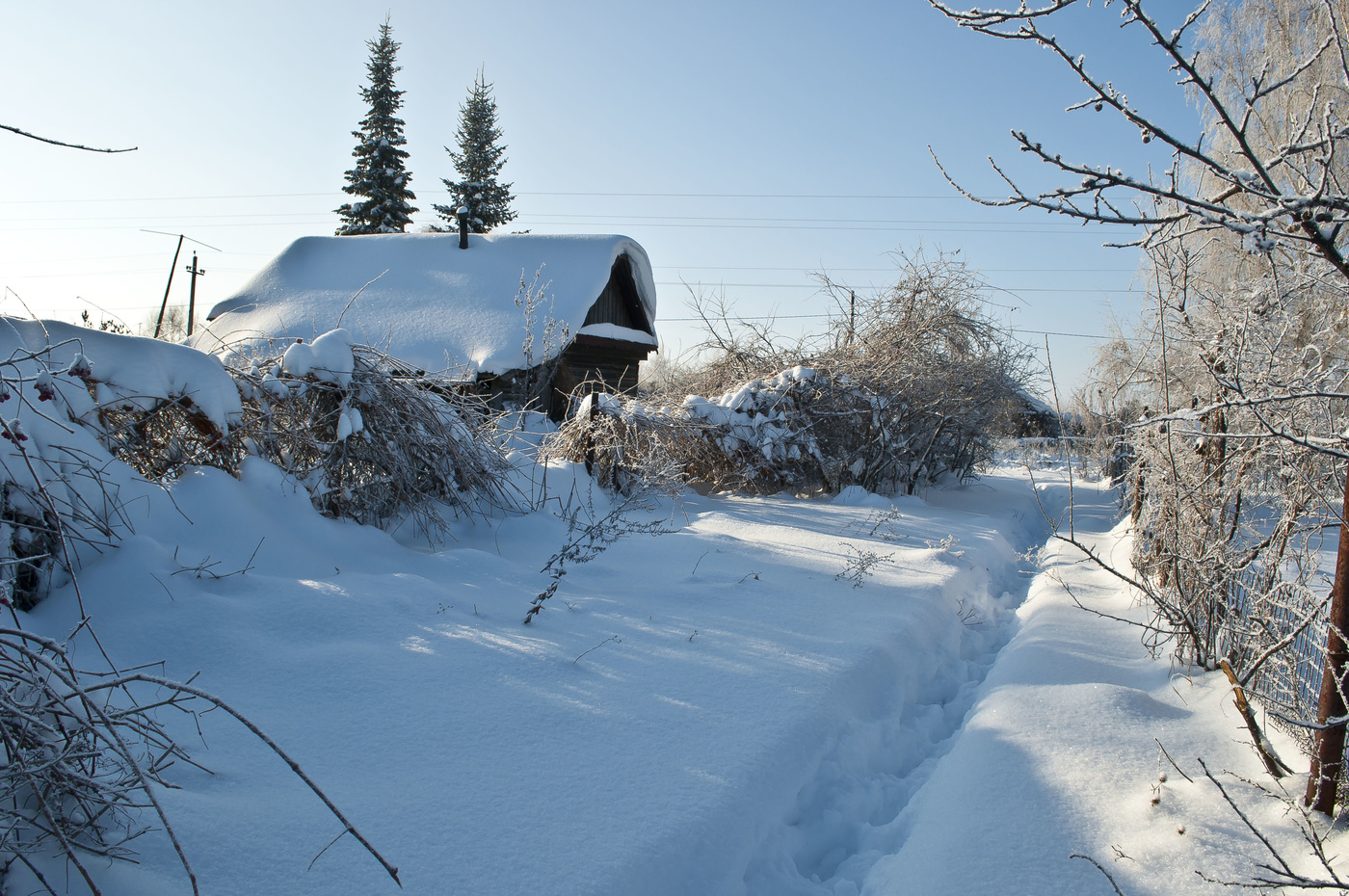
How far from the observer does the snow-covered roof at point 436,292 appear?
42.9 ft

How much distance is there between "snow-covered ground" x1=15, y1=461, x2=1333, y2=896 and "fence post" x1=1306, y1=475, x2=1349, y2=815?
0.18 metres

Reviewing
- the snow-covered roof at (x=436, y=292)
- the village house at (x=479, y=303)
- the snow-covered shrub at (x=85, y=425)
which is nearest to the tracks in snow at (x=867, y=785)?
the snow-covered shrub at (x=85, y=425)

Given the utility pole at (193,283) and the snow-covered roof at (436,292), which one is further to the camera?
the utility pole at (193,283)

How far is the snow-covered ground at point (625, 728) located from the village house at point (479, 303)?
8.34 meters

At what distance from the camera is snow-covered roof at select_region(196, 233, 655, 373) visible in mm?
13062

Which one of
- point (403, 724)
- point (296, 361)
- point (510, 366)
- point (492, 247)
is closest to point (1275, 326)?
point (403, 724)

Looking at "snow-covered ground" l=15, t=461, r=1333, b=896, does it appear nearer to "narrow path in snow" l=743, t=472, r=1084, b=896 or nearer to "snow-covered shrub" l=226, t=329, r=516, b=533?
"narrow path in snow" l=743, t=472, r=1084, b=896

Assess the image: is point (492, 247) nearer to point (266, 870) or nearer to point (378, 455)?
point (378, 455)

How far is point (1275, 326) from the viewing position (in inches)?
139

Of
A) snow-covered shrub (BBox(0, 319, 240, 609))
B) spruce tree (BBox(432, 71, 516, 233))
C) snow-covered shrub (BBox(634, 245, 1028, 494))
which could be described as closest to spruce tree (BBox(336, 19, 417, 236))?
spruce tree (BBox(432, 71, 516, 233))

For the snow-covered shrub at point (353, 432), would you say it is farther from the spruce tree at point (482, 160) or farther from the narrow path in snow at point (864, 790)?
the spruce tree at point (482, 160)

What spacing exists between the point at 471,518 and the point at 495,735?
3.25m

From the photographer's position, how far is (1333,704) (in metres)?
2.12

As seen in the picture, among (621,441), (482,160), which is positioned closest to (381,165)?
(482,160)
